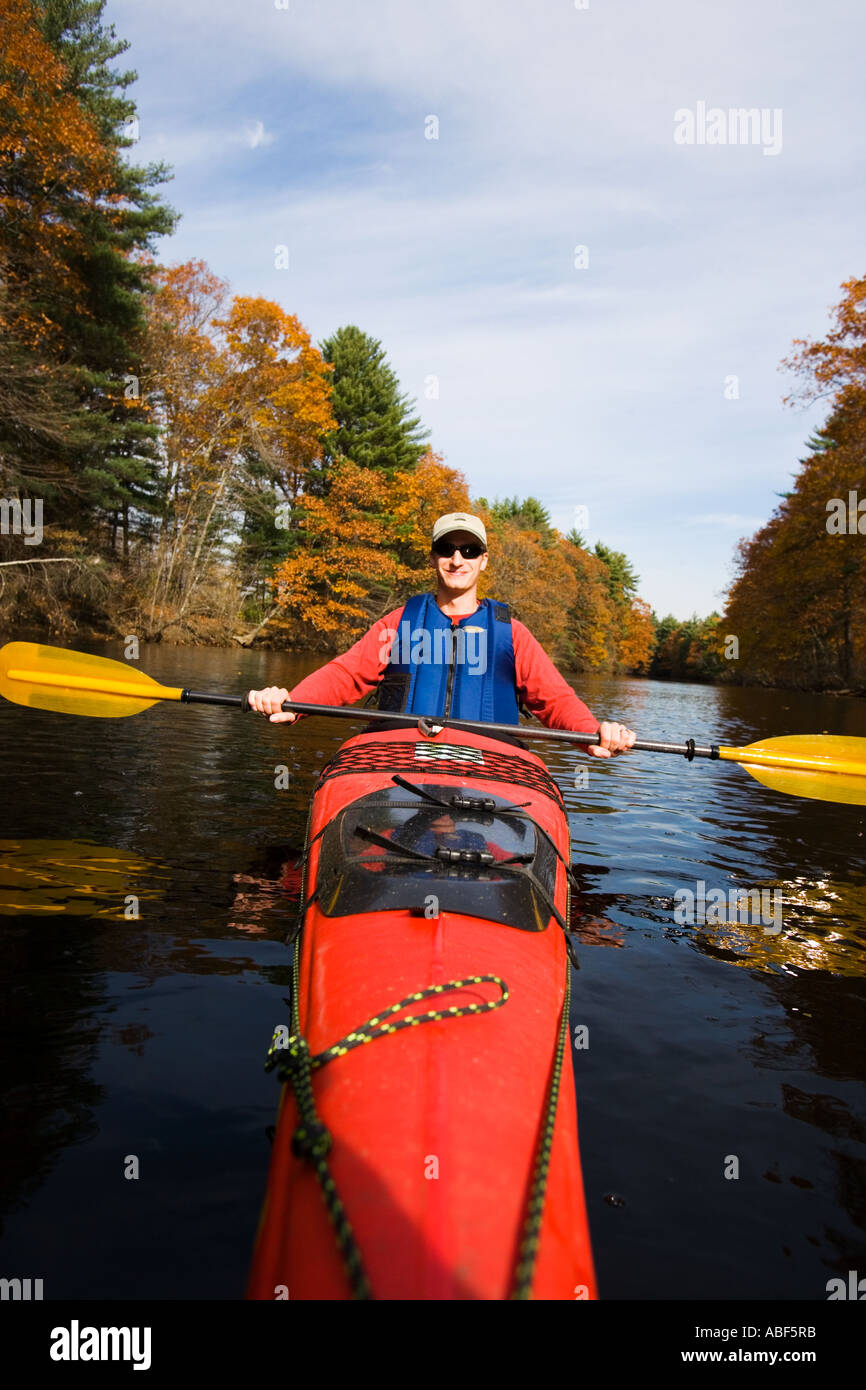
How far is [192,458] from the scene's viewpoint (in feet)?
79.3

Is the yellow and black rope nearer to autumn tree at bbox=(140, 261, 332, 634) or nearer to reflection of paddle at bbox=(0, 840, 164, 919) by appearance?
reflection of paddle at bbox=(0, 840, 164, 919)

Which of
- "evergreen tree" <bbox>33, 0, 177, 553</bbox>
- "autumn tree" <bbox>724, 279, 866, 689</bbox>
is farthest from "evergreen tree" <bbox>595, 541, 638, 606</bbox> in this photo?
"evergreen tree" <bbox>33, 0, 177, 553</bbox>

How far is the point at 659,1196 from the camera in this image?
1.91m

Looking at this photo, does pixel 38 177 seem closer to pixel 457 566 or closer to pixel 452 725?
pixel 457 566

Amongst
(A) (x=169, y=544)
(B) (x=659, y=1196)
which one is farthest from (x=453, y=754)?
(A) (x=169, y=544)

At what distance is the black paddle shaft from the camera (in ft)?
11.3

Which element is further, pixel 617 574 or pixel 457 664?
pixel 617 574

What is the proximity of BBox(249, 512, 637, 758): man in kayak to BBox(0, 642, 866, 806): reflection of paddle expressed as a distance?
0.12 meters

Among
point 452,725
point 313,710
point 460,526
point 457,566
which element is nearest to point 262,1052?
point 452,725

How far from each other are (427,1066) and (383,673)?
104 inches

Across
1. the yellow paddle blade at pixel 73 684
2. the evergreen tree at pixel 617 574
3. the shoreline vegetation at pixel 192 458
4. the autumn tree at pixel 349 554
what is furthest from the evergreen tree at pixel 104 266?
the evergreen tree at pixel 617 574

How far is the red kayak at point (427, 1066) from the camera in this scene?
1.30 meters
